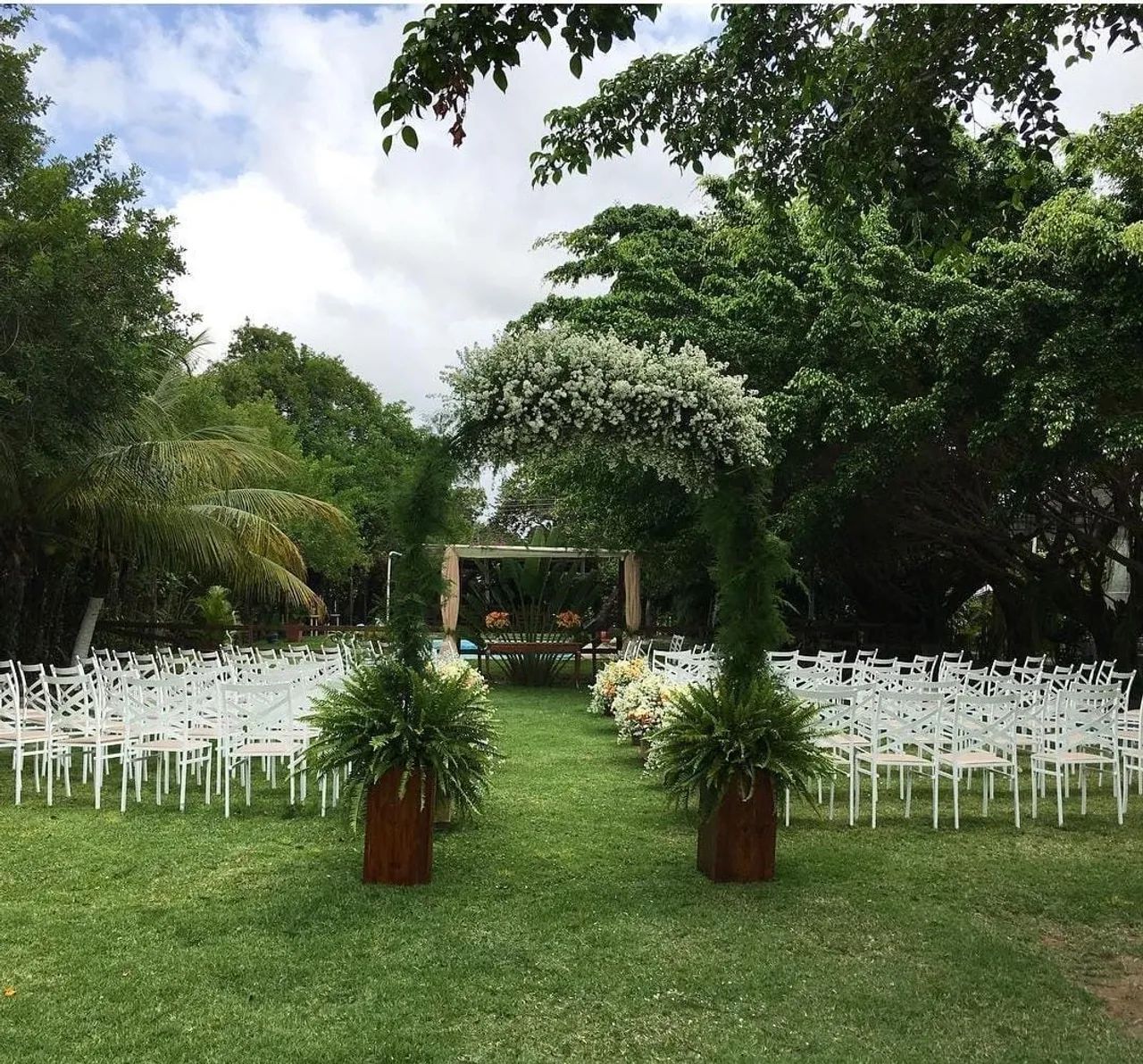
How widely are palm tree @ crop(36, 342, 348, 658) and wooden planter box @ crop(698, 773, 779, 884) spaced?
7.12 meters

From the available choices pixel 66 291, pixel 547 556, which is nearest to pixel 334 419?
pixel 547 556

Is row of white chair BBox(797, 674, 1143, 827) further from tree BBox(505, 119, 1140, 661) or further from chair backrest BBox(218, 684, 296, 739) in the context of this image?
chair backrest BBox(218, 684, 296, 739)

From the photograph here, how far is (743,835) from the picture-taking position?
5.40 meters

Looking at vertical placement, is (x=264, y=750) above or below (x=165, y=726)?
below

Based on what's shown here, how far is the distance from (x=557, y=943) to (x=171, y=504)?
10.1 metres

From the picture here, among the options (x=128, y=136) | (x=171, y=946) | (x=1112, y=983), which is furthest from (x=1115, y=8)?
(x=128, y=136)

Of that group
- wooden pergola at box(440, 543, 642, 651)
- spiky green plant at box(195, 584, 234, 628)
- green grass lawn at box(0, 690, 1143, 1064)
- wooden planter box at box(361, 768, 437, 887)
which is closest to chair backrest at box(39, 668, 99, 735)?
green grass lawn at box(0, 690, 1143, 1064)

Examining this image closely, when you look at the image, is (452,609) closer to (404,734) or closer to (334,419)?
(404,734)

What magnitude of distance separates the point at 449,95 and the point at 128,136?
24.0ft

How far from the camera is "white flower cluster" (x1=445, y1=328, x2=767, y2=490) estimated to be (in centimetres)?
547

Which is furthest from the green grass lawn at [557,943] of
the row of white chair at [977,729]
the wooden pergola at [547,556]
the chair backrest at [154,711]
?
the wooden pergola at [547,556]

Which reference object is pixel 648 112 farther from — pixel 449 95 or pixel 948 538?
pixel 948 538

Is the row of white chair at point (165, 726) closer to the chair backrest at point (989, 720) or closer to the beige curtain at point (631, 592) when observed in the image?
the chair backrest at point (989, 720)

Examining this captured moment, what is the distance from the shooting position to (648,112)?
5.97 metres
